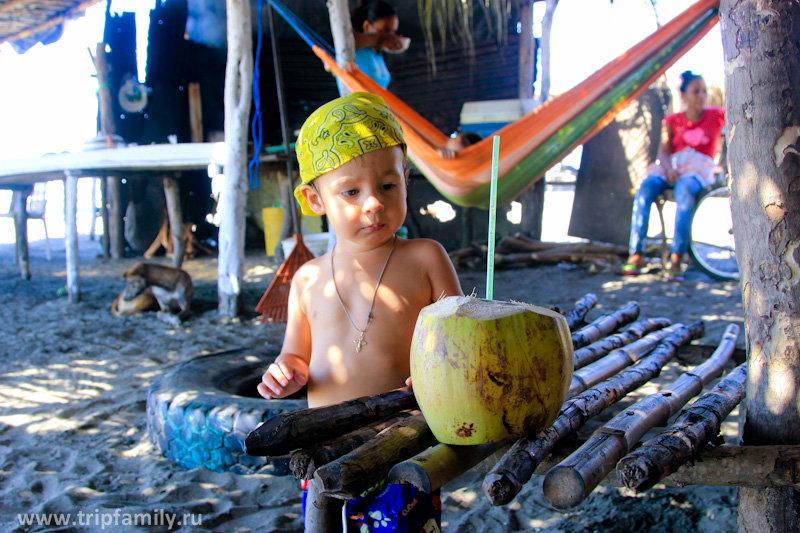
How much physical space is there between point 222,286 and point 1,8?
331cm

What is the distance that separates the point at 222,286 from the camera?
14.2 feet

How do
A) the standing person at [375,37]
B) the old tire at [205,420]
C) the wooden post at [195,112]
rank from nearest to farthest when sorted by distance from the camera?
the old tire at [205,420]
the standing person at [375,37]
the wooden post at [195,112]

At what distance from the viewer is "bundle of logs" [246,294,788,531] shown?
0.74m

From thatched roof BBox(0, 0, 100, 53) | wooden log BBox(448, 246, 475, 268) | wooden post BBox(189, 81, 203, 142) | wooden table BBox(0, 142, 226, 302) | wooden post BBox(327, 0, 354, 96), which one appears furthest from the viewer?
wooden post BBox(189, 81, 203, 142)

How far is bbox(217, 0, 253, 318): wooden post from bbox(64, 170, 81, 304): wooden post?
1508mm

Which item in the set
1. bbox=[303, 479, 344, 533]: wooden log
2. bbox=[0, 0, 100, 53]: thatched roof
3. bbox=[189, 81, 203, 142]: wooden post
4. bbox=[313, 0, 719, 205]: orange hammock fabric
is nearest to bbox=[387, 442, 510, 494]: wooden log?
bbox=[303, 479, 344, 533]: wooden log

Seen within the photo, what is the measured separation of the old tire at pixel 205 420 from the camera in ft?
6.08

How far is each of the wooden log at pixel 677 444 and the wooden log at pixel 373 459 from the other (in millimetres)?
311

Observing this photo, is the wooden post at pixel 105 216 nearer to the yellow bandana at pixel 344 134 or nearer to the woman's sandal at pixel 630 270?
the woman's sandal at pixel 630 270

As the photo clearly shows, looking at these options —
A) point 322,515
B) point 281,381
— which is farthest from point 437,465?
point 281,381

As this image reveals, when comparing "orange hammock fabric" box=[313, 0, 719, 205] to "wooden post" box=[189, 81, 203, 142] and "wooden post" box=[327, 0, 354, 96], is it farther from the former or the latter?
"wooden post" box=[189, 81, 203, 142]

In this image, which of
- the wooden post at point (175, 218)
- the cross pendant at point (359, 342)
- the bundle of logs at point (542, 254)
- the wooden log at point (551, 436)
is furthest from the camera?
the bundle of logs at point (542, 254)

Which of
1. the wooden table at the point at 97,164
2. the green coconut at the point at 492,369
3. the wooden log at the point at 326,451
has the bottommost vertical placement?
the wooden log at the point at 326,451

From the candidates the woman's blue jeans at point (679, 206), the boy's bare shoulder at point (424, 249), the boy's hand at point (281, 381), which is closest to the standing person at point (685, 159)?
the woman's blue jeans at point (679, 206)
